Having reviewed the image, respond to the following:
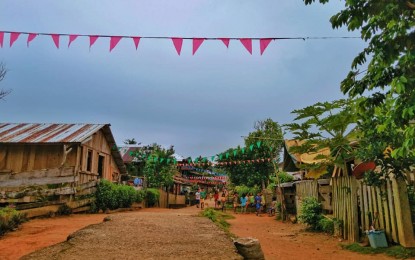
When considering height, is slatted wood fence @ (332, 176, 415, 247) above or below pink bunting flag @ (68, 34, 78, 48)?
below

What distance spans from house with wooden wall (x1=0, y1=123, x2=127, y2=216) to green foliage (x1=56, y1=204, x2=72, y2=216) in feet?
1.02

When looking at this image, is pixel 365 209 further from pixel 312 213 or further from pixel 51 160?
pixel 51 160

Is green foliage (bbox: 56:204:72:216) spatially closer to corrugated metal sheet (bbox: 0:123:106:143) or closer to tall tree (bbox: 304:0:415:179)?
corrugated metal sheet (bbox: 0:123:106:143)

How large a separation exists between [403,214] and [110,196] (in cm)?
1394

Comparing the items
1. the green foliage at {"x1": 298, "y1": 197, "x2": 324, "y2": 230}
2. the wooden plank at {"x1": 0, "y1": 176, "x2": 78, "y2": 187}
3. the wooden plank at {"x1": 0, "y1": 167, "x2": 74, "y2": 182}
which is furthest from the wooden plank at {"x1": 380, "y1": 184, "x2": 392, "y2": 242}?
the wooden plank at {"x1": 0, "y1": 167, "x2": 74, "y2": 182}

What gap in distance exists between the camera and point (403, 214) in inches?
254

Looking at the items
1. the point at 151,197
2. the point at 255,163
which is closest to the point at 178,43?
the point at 151,197

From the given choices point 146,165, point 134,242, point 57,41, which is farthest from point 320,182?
point 146,165

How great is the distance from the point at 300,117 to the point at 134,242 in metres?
5.47

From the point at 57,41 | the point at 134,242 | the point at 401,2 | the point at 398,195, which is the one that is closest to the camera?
the point at 401,2

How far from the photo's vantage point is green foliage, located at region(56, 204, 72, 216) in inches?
521

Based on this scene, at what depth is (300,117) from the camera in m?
8.65

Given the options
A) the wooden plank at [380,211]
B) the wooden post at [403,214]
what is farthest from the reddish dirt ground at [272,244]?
the wooden plank at [380,211]

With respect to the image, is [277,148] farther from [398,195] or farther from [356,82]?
[356,82]
